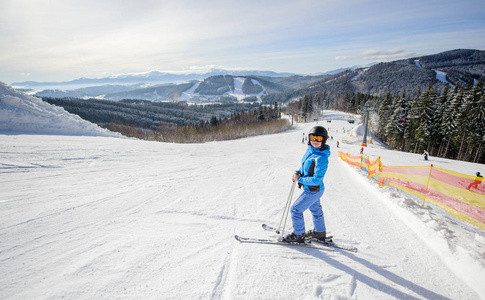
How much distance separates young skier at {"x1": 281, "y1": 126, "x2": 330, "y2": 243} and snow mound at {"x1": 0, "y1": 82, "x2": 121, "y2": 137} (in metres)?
14.6

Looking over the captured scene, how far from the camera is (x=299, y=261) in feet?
10.7

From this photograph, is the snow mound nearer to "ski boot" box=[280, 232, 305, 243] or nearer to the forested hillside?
"ski boot" box=[280, 232, 305, 243]

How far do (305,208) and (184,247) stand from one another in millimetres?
2158

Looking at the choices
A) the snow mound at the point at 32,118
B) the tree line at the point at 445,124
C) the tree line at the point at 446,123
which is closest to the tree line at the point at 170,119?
the tree line at the point at 445,124

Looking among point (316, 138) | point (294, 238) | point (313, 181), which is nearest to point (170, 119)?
point (294, 238)

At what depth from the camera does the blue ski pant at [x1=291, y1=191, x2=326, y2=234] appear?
348 centimetres

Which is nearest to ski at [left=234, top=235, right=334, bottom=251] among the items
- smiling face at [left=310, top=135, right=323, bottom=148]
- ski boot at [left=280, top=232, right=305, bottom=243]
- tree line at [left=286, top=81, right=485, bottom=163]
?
ski boot at [left=280, top=232, right=305, bottom=243]

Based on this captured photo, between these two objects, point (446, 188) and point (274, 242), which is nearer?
point (274, 242)

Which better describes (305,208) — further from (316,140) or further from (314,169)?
(316,140)

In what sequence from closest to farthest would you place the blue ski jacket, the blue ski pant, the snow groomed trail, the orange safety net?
1. the snow groomed trail
2. the blue ski jacket
3. the blue ski pant
4. the orange safety net

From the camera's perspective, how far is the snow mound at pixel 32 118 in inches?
425

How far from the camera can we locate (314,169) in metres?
3.39

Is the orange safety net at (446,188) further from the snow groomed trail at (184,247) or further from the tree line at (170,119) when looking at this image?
the tree line at (170,119)

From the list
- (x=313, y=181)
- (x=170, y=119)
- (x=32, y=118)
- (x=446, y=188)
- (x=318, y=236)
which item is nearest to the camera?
(x=313, y=181)
